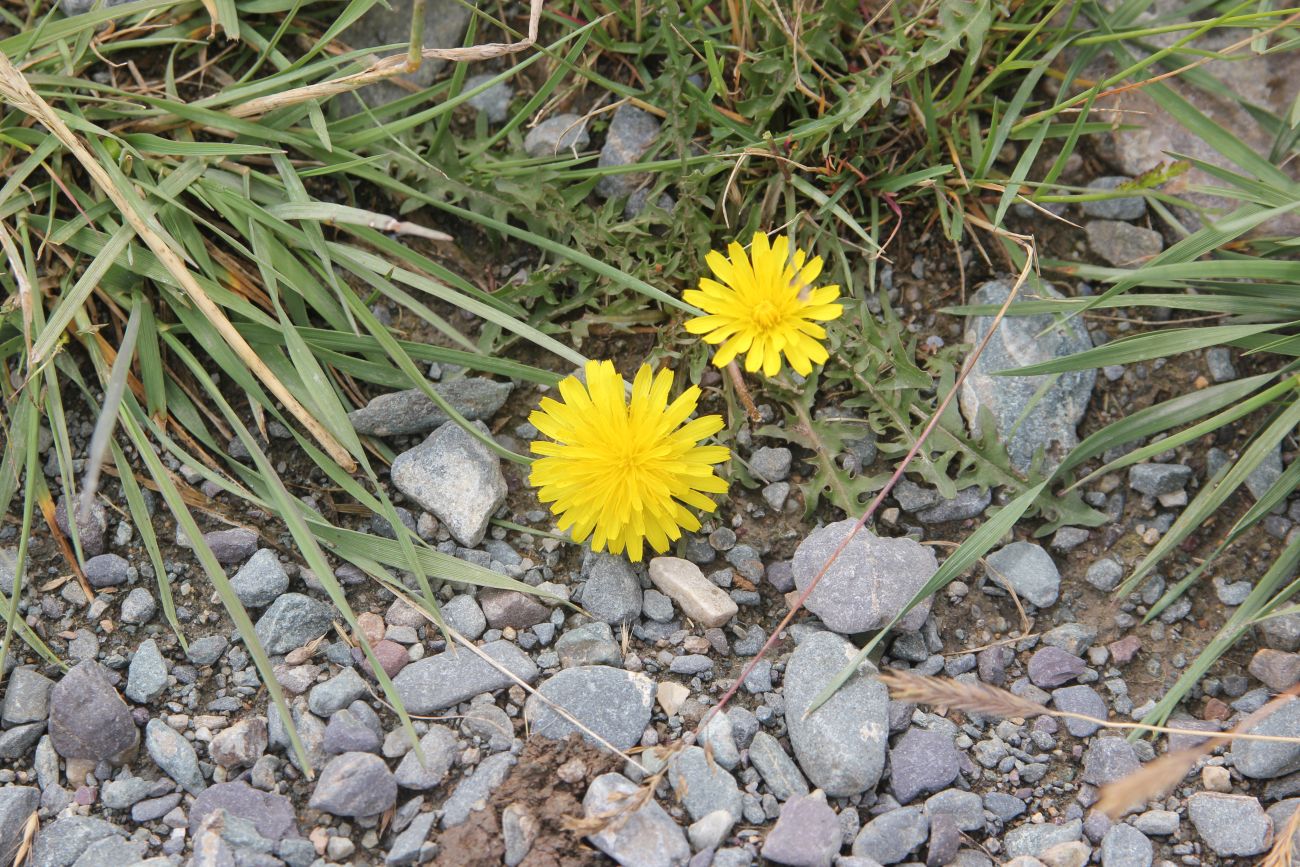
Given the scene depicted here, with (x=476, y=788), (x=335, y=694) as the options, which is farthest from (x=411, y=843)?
(x=335, y=694)

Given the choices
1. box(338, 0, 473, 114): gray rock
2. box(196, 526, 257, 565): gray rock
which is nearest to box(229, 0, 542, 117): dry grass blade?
box(338, 0, 473, 114): gray rock

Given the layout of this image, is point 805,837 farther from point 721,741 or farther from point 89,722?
point 89,722

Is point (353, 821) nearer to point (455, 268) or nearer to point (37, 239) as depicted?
point (455, 268)

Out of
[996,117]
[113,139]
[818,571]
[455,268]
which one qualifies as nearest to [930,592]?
[818,571]

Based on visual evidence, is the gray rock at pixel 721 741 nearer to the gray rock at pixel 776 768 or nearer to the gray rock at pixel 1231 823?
the gray rock at pixel 776 768

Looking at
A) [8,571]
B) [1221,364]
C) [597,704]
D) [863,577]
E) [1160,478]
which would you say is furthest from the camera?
[1221,364]

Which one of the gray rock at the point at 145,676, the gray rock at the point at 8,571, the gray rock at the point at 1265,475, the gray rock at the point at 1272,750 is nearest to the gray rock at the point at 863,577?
the gray rock at the point at 1272,750
